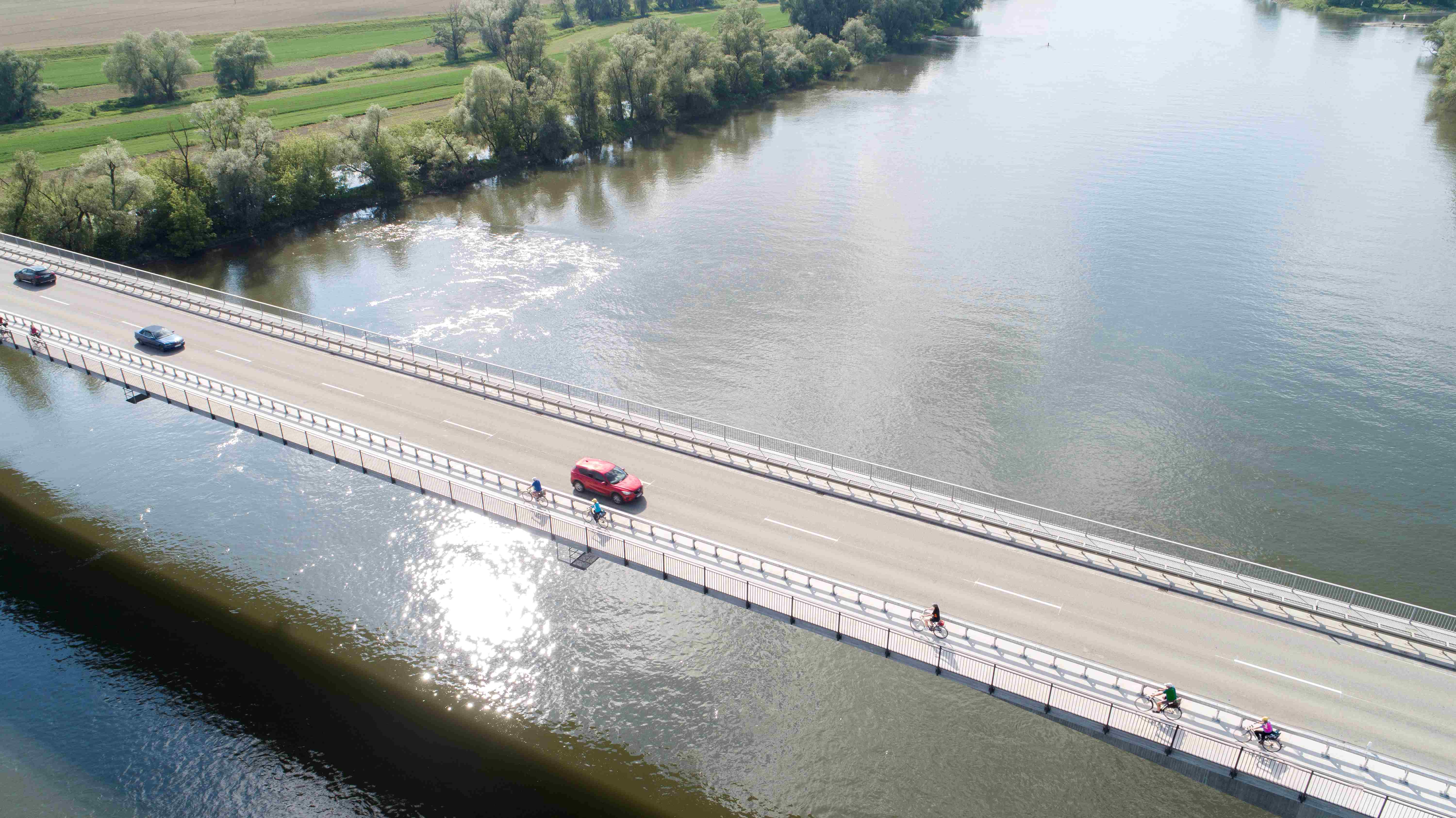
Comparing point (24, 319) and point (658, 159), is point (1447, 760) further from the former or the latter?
point (658, 159)

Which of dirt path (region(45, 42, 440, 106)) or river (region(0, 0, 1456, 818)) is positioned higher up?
dirt path (region(45, 42, 440, 106))

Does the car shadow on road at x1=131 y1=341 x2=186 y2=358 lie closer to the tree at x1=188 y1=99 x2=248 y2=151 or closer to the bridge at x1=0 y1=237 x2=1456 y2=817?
the bridge at x1=0 y1=237 x2=1456 y2=817

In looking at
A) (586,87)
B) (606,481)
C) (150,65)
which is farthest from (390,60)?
(606,481)

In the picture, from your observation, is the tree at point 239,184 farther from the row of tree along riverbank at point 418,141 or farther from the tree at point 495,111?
the tree at point 495,111

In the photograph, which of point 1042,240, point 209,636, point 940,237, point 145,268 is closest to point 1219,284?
point 1042,240

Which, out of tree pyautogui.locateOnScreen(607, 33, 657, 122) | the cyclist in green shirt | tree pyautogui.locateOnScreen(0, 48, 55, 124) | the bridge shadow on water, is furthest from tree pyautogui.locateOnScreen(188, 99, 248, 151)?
the cyclist in green shirt

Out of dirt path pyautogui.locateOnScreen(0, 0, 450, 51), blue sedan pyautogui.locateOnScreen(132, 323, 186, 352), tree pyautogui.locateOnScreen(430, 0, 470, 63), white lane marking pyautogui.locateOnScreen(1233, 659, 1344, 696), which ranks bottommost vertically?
white lane marking pyautogui.locateOnScreen(1233, 659, 1344, 696)

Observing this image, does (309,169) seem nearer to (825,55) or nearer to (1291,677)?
(825,55)
